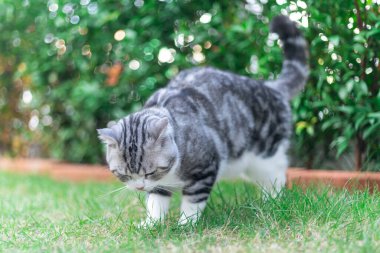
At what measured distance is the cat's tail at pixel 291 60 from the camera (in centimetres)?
376

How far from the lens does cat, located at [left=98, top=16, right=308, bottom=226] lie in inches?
114

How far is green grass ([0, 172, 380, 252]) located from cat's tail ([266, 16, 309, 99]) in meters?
1.00

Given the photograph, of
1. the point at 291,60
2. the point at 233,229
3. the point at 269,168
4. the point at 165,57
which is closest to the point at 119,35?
the point at 165,57

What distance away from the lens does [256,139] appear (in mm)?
3840

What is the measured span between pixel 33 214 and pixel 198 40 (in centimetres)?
201

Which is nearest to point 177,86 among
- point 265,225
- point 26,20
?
point 265,225

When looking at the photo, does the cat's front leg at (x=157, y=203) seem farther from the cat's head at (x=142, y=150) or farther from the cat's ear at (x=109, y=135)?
the cat's ear at (x=109, y=135)

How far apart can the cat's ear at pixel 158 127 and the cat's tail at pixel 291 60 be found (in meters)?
1.38

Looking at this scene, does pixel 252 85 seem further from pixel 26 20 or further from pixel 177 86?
pixel 26 20

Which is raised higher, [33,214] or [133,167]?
[133,167]

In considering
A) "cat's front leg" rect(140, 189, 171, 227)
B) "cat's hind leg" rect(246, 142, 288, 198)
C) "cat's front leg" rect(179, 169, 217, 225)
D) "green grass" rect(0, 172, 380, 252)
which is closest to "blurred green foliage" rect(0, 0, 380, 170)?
"cat's hind leg" rect(246, 142, 288, 198)

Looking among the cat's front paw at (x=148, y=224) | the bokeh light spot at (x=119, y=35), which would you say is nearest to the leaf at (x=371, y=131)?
the cat's front paw at (x=148, y=224)

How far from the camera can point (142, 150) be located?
2.85 metres

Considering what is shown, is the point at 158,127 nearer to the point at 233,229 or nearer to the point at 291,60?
the point at 233,229
